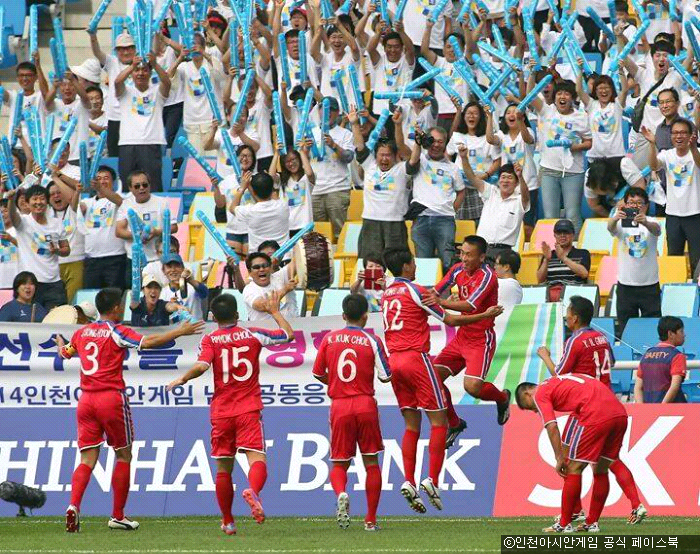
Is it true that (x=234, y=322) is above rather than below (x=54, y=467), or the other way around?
above

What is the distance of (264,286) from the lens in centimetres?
1539

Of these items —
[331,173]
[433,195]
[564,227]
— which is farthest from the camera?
[331,173]

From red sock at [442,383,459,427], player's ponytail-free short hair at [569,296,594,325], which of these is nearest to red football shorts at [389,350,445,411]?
red sock at [442,383,459,427]

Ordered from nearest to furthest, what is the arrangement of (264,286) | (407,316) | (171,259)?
(407,316), (264,286), (171,259)

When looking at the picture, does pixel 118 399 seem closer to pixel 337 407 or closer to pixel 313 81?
pixel 337 407

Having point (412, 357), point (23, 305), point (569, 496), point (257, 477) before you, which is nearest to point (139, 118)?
point (23, 305)

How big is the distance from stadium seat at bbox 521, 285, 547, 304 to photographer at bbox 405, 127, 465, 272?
64.6 inches

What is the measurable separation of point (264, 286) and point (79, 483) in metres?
3.73

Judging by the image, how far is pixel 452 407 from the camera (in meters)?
13.2

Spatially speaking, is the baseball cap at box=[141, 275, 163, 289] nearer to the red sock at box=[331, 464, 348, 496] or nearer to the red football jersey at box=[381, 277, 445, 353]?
the red football jersey at box=[381, 277, 445, 353]

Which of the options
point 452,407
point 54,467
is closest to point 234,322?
point 452,407

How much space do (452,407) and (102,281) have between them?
21.0 ft

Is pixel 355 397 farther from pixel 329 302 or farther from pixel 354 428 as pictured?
pixel 329 302

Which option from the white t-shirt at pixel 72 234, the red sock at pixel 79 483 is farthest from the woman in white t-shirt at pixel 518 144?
the red sock at pixel 79 483
